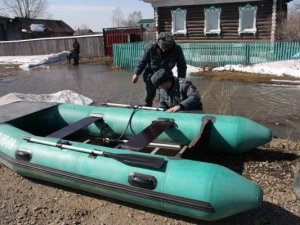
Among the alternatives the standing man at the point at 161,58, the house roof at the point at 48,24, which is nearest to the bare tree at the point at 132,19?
the house roof at the point at 48,24

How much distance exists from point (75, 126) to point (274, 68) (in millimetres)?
9463

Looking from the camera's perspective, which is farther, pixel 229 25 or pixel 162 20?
pixel 162 20

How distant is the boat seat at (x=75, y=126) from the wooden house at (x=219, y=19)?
500 inches

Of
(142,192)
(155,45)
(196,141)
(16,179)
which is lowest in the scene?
(16,179)

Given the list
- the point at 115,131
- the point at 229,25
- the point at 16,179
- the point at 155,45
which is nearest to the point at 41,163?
the point at 16,179

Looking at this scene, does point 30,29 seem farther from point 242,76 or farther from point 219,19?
point 242,76

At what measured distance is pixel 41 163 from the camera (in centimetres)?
386

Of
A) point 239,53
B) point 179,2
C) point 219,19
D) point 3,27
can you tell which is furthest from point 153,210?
point 3,27

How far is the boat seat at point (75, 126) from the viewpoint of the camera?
4402mm

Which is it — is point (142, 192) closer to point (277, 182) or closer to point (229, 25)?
point (277, 182)

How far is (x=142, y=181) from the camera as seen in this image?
318cm

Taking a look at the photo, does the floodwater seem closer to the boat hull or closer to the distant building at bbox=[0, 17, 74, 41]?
the boat hull

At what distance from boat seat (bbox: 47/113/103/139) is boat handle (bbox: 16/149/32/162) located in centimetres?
43

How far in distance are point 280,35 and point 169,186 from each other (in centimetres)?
1466
